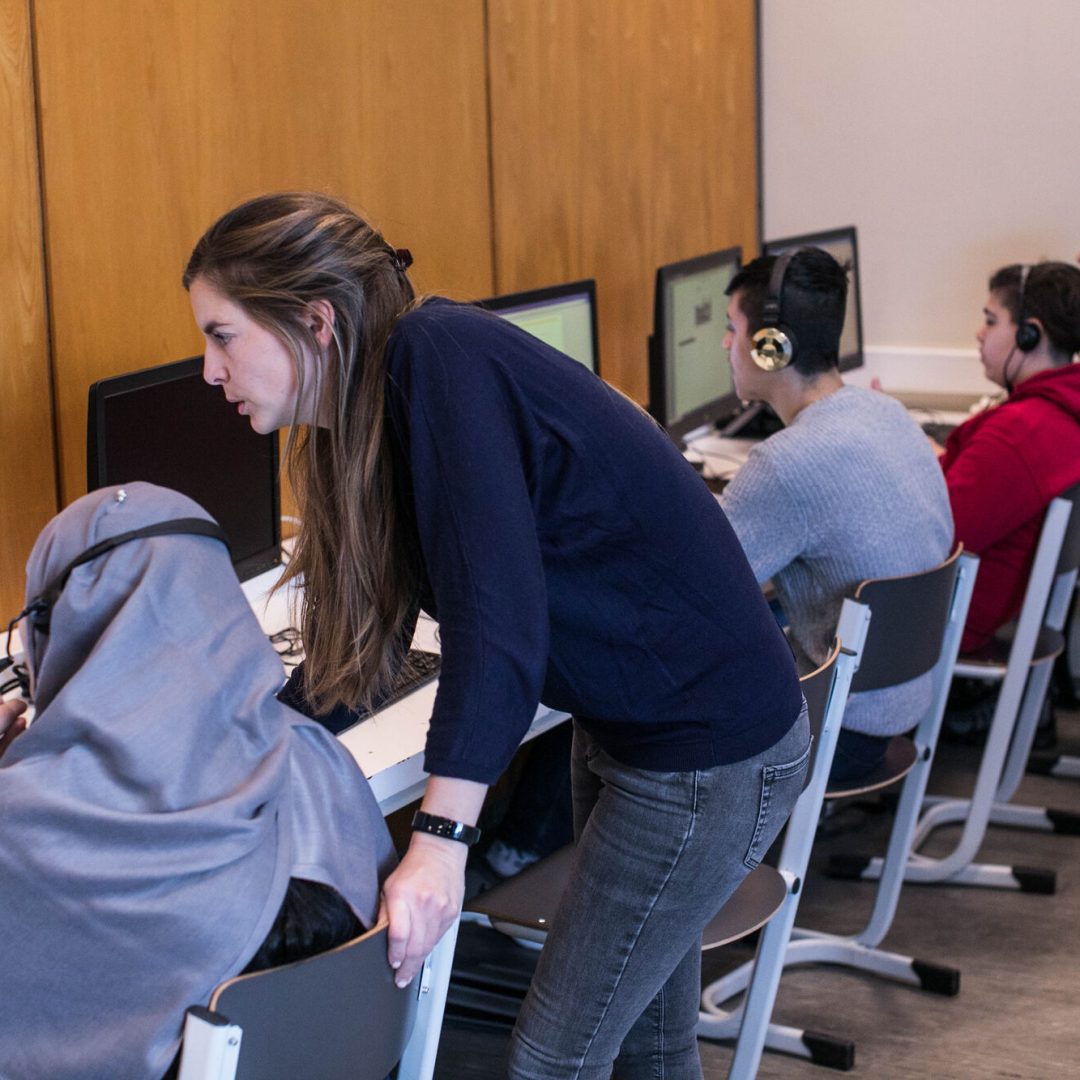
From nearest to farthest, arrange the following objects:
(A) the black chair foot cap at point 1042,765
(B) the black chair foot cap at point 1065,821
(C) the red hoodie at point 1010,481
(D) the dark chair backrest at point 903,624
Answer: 1. (D) the dark chair backrest at point 903,624
2. (C) the red hoodie at point 1010,481
3. (B) the black chair foot cap at point 1065,821
4. (A) the black chair foot cap at point 1042,765

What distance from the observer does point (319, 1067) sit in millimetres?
1154

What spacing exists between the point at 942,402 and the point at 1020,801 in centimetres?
130

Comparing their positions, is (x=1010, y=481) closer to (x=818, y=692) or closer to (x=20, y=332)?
(x=818, y=692)

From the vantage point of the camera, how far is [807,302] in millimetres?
2359

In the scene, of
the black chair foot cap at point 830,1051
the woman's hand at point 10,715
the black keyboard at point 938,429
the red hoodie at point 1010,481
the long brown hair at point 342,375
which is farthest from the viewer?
the black keyboard at point 938,429

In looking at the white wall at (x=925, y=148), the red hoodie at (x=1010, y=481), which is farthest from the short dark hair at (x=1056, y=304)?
the white wall at (x=925, y=148)

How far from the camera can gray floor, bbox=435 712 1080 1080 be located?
2.30 m

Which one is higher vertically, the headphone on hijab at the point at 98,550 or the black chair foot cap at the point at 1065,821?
the headphone on hijab at the point at 98,550

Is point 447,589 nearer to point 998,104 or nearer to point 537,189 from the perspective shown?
point 537,189

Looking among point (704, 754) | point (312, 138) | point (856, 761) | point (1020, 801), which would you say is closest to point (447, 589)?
point (704, 754)

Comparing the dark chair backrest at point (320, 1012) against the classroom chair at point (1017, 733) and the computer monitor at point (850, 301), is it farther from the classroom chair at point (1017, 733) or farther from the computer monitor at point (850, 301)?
the computer monitor at point (850, 301)

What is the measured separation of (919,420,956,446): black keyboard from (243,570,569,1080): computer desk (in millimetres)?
1926

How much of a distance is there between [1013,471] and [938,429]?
0.92 metres

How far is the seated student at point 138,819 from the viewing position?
107 cm
